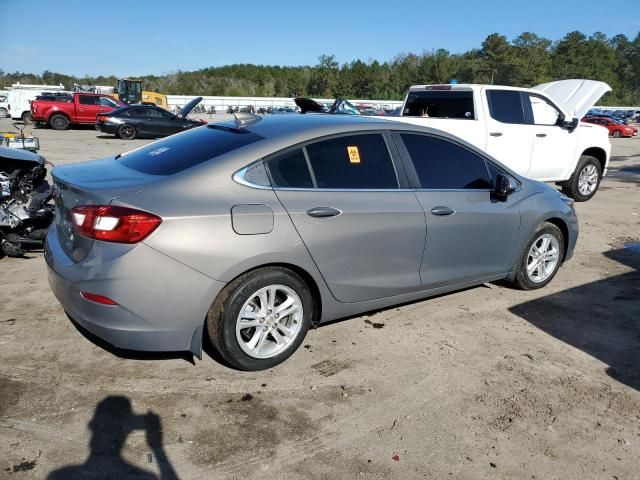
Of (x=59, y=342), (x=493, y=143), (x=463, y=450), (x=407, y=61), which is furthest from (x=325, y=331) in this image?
(x=407, y=61)

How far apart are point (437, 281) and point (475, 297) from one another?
943mm

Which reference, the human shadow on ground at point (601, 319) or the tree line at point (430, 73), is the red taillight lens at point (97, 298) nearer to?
the human shadow on ground at point (601, 319)

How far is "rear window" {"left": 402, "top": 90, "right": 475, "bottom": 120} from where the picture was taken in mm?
8617

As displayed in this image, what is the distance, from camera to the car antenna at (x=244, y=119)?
152 inches

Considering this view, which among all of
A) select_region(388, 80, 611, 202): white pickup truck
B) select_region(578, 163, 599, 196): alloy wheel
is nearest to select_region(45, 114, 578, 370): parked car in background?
select_region(388, 80, 611, 202): white pickup truck

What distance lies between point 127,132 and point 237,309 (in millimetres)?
19368

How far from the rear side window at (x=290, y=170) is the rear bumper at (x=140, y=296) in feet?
2.58

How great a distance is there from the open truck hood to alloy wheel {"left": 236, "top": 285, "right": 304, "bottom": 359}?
8.38 metres

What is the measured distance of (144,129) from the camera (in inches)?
820

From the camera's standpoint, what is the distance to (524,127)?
28.6 feet

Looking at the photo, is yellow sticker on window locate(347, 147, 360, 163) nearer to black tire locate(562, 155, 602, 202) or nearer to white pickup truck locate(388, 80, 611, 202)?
white pickup truck locate(388, 80, 611, 202)

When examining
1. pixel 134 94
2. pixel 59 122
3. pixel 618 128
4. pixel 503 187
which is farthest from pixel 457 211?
pixel 134 94

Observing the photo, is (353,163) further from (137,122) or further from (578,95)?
(137,122)

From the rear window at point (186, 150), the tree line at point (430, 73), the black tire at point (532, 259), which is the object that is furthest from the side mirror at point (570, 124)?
the tree line at point (430, 73)
